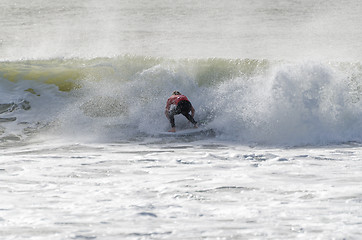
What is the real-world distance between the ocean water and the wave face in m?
0.03

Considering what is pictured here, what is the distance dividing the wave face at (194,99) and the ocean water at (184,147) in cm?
3

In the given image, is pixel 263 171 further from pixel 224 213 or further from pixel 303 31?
pixel 303 31

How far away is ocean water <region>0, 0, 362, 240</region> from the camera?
4.71 m

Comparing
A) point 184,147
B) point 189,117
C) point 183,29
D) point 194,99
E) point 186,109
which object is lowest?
point 184,147

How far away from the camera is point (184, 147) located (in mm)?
9414

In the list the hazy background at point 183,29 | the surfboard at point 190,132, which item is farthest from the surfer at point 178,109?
the hazy background at point 183,29

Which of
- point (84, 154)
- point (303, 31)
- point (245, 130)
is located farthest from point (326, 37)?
point (84, 154)

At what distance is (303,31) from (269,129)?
1928 centimetres

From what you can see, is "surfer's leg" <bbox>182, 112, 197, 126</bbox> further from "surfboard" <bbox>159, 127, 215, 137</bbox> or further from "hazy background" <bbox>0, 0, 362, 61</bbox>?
"hazy background" <bbox>0, 0, 362, 61</bbox>

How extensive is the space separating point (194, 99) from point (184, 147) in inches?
126

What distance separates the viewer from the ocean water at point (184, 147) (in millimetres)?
4711

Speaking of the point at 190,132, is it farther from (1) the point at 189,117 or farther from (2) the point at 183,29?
(2) the point at 183,29

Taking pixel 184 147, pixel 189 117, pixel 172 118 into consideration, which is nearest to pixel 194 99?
pixel 189 117

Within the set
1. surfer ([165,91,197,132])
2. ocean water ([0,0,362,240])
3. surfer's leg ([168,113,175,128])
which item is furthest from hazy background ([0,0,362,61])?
surfer's leg ([168,113,175,128])
